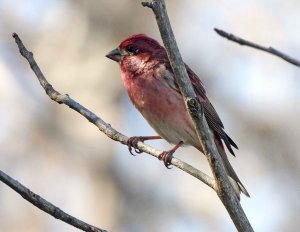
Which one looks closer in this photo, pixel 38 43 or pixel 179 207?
pixel 179 207

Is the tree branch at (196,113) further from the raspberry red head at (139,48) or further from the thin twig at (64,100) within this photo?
the raspberry red head at (139,48)

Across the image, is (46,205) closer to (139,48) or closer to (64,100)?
(64,100)

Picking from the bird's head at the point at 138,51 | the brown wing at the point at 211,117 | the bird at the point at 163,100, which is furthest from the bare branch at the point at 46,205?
the bird's head at the point at 138,51

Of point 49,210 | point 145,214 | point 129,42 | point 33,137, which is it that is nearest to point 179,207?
point 145,214

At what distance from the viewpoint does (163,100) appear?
23.1ft

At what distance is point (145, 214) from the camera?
12.8 meters

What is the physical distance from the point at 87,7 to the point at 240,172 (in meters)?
3.99

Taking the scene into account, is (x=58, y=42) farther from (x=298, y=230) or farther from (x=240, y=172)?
(x=298, y=230)

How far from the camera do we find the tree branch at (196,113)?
429cm

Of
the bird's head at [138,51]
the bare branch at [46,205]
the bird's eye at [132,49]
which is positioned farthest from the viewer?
the bird's eye at [132,49]

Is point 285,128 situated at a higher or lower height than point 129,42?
higher

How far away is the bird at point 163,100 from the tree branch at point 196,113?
217 centimetres

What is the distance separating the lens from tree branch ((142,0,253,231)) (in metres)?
4.29

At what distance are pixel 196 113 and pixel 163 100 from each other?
2.55 metres
